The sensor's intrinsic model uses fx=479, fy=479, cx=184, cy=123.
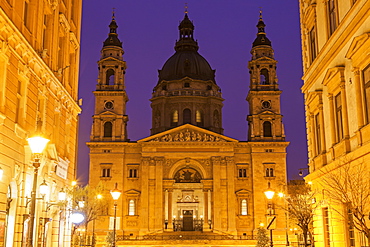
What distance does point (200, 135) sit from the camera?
71.9 meters

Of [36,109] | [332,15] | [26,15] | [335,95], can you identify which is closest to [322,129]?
[335,95]

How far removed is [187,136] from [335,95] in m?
52.7

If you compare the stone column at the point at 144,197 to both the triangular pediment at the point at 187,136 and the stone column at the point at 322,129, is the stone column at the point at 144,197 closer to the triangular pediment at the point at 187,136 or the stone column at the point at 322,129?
the triangular pediment at the point at 187,136

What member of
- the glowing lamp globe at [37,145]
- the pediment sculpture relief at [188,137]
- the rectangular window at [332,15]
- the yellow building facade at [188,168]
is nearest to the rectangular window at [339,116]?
the rectangular window at [332,15]

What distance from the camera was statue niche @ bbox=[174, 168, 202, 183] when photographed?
244 ft

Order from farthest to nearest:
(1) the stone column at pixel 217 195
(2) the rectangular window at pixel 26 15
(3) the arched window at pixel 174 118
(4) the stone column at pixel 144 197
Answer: (3) the arched window at pixel 174 118
(4) the stone column at pixel 144 197
(1) the stone column at pixel 217 195
(2) the rectangular window at pixel 26 15

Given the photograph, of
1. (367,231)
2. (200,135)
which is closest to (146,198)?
(200,135)

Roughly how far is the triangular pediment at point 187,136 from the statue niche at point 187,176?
5.58 m

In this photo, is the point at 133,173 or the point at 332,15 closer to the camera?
the point at 332,15

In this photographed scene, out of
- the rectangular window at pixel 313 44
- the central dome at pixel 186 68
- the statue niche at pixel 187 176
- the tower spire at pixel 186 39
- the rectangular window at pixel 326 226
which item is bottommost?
the rectangular window at pixel 326 226

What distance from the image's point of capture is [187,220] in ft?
247

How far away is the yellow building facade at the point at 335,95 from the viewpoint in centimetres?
1606

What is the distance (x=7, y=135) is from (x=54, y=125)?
774cm

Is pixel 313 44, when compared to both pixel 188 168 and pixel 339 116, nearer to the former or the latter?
pixel 339 116
